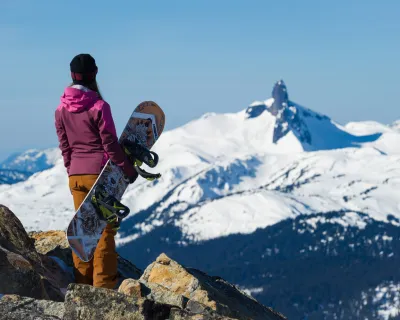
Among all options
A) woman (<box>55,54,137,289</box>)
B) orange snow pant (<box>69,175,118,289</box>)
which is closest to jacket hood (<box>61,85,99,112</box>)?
woman (<box>55,54,137,289</box>)

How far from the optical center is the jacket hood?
14.1 m

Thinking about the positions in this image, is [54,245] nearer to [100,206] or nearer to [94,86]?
[100,206]

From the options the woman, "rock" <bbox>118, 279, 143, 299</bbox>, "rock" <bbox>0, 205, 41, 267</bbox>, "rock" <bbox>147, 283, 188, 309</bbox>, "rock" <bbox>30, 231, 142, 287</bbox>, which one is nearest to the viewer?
"rock" <bbox>147, 283, 188, 309</bbox>

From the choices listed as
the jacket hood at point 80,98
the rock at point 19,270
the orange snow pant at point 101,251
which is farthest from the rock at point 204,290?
the jacket hood at point 80,98

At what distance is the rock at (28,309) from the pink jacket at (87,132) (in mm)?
3592

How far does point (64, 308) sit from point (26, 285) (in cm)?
250

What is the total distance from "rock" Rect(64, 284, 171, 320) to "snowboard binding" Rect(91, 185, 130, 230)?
3.65 metres

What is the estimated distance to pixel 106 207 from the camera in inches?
574

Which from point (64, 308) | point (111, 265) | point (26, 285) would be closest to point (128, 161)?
point (111, 265)

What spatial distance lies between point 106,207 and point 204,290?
2494 millimetres

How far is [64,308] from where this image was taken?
11.2 m

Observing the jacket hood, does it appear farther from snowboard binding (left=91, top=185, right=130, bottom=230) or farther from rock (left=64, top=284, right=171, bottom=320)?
rock (left=64, top=284, right=171, bottom=320)

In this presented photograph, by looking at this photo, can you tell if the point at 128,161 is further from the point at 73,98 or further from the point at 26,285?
the point at 26,285

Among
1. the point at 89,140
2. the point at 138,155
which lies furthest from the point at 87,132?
the point at 138,155
